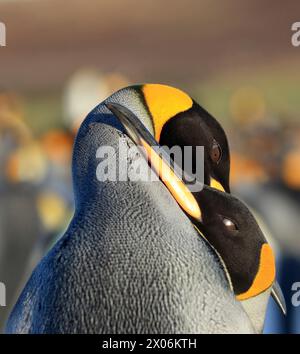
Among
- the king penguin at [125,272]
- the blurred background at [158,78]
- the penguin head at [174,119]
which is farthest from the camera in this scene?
the blurred background at [158,78]

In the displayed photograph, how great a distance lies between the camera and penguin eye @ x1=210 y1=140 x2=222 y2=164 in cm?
93

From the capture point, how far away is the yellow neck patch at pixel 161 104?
886 millimetres

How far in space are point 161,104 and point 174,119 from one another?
0.09 feet

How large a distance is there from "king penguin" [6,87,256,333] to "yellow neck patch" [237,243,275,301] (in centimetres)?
3

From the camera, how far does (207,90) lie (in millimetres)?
2082

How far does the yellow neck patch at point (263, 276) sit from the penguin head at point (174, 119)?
0.49 ft

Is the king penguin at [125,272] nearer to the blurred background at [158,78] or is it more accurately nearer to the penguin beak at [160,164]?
the penguin beak at [160,164]

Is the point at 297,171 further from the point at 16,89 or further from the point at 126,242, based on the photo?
the point at 126,242

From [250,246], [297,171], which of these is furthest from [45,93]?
[250,246]

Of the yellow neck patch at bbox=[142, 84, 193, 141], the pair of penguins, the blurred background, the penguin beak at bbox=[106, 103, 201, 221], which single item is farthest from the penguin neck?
the blurred background

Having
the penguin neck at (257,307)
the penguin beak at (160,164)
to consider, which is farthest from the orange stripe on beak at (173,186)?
the penguin neck at (257,307)

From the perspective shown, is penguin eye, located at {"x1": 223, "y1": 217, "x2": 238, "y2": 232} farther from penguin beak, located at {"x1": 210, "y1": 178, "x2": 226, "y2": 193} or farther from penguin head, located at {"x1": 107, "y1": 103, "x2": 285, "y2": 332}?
penguin beak, located at {"x1": 210, "y1": 178, "x2": 226, "y2": 193}

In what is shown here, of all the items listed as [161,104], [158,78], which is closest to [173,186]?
[161,104]

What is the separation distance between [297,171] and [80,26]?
0.82 m
